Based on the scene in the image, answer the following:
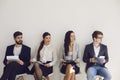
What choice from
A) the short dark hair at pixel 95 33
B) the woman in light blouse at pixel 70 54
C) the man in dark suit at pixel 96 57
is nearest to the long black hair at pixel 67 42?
the woman in light blouse at pixel 70 54

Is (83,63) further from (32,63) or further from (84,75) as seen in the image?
(32,63)

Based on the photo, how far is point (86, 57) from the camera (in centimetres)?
500

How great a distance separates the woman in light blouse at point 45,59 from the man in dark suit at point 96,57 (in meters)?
0.64

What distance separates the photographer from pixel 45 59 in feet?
16.6

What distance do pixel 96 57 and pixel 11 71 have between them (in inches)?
62.2

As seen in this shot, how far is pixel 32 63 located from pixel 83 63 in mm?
1047

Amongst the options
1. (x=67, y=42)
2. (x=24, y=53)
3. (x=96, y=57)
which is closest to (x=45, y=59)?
(x=24, y=53)

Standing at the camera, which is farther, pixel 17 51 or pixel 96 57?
pixel 17 51

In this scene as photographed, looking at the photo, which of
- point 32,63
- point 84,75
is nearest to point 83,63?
point 84,75

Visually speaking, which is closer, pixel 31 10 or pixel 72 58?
pixel 72 58

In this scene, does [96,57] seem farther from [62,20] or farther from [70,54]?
[62,20]

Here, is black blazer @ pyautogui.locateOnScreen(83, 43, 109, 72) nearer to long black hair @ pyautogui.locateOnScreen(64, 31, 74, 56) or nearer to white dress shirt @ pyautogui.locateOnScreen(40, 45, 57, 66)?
long black hair @ pyautogui.locateOnScreen(64, 31, 74, 56)

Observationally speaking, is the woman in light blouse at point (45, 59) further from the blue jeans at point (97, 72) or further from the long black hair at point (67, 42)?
the blue jeans at point (97, 72)

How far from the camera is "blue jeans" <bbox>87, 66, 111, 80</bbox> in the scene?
15.4ft
